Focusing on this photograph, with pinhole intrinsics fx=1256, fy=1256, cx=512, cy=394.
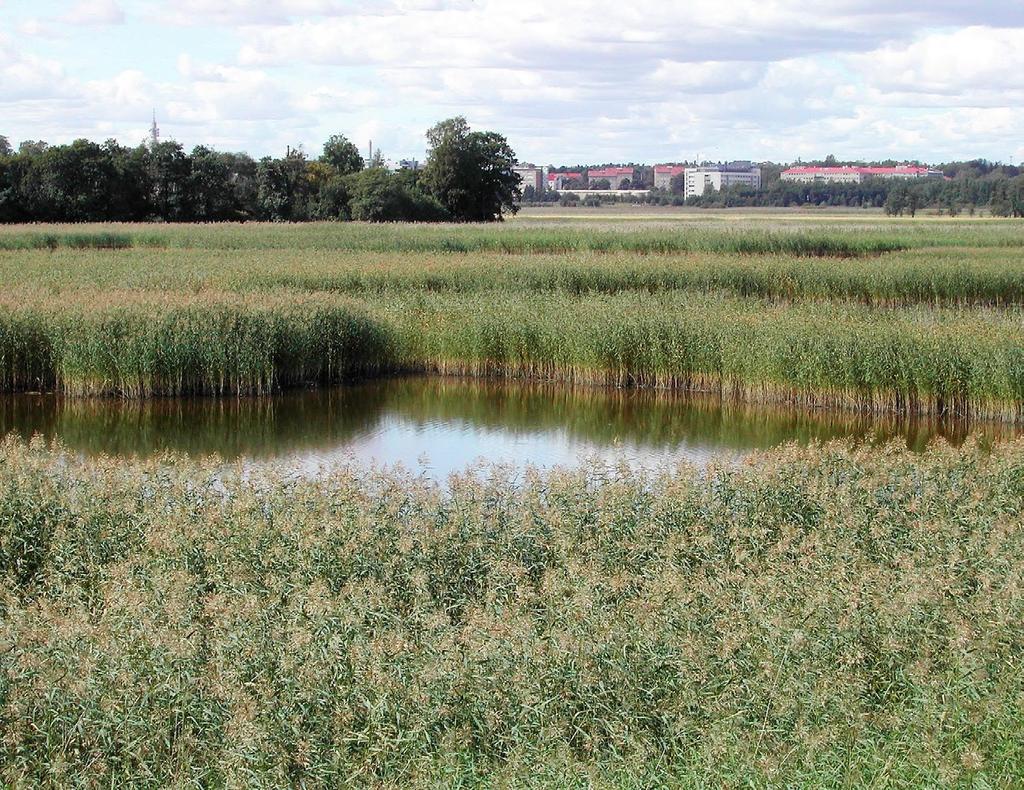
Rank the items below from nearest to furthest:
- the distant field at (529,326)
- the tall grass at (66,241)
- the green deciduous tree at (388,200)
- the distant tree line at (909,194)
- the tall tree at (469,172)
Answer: the distant field at (529,326), the tall grass at (66,241), the green deciduous tree at (388,200), the tall tree at (469,172), the distant tree line at (909,194)

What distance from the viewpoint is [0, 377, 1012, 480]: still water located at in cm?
1666

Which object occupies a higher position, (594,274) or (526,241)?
(526,241)

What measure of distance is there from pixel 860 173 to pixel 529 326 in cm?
16399

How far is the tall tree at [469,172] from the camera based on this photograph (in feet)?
237

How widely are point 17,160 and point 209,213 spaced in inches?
368

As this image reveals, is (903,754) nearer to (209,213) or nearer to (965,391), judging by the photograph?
(965,391)

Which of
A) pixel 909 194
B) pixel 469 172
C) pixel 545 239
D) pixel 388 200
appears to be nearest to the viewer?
pixel 545 239

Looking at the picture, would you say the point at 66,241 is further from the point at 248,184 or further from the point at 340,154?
the point at 340,154

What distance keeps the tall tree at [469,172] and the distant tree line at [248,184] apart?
6 centimetres

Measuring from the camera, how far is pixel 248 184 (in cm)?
6888

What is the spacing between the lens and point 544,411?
20.3m

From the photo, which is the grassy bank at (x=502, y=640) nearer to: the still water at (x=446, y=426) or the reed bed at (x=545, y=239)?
the still water at (x=446, y=426)

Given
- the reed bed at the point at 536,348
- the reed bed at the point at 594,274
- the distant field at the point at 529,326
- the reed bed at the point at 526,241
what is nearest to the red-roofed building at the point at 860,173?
the reed bed at the point at 526,241

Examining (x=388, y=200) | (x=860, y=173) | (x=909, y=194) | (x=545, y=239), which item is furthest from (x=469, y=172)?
(x=860, y=173)
